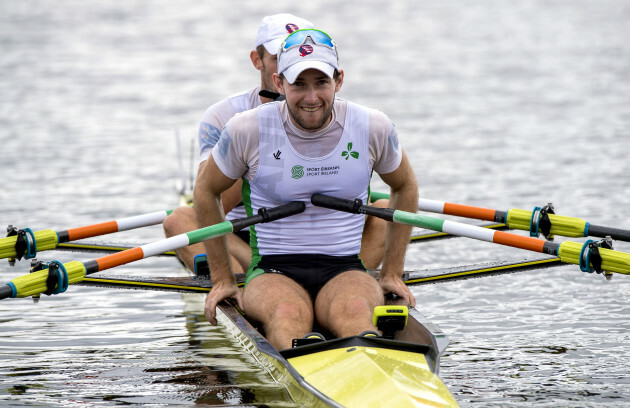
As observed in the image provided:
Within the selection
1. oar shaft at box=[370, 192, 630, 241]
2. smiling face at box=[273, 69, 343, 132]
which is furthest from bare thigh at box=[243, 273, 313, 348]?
oar shaft at box=[370, 192, 630, 241]

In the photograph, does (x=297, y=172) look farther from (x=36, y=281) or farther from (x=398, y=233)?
(x=36, y=281)

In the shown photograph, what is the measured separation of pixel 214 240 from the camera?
21.1 ft

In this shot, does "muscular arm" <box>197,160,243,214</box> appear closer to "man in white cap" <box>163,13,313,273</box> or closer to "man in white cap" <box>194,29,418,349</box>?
→ "man in white cap" <box>163,13,313,273</box>

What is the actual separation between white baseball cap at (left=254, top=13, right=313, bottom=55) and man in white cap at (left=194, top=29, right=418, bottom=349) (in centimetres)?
129

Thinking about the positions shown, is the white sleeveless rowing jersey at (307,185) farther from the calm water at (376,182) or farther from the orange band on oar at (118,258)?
the calm water at (376,182)

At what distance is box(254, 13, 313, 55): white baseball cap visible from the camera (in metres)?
7.45

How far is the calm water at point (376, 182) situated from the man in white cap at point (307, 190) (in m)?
0.66

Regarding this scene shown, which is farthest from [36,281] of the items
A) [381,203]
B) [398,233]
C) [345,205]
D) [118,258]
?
[381,203]

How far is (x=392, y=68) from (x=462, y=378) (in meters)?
18.5

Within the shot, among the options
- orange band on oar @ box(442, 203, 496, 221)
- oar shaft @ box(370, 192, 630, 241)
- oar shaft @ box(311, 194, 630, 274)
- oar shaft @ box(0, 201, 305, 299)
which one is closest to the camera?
oar shaft @ box(0, 201, 305, 299)

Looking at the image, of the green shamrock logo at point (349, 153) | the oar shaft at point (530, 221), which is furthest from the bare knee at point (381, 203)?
the green shamrock logo at point (349, 153)

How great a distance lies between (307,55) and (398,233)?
1.37 meters

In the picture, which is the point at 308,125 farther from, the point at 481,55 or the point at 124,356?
the point at 481,55

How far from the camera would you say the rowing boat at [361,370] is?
196 inches
